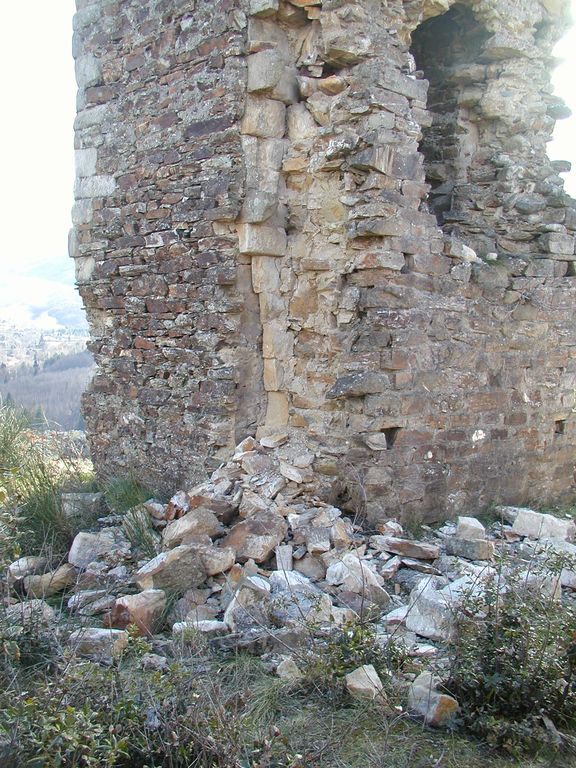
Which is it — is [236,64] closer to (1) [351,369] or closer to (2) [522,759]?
(1) [351,369]

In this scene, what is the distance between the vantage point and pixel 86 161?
6.13m

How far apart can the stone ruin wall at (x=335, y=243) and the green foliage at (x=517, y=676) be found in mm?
1564

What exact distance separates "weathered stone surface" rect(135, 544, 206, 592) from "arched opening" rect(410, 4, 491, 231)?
9.71 feet

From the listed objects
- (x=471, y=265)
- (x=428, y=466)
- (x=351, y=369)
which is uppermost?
(x=471, y=265)

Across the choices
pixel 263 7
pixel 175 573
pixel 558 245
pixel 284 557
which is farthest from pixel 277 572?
pixel 263 7

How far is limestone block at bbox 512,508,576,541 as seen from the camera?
16.1 feet

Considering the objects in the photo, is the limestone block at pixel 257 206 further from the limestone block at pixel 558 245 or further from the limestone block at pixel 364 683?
the limestone block at pixel 364 683

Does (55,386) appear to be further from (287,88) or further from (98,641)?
(98,641)

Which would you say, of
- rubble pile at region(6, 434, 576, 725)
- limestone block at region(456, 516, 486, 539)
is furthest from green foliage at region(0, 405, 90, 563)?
limestone block at region(456, 516, 486, 539)

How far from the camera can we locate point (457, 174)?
5.62 metres

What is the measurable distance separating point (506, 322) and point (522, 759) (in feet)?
10.6

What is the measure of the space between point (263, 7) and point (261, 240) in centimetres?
140

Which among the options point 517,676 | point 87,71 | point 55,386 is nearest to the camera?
point 517,676

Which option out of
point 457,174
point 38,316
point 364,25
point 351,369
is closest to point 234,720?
point 351,369
